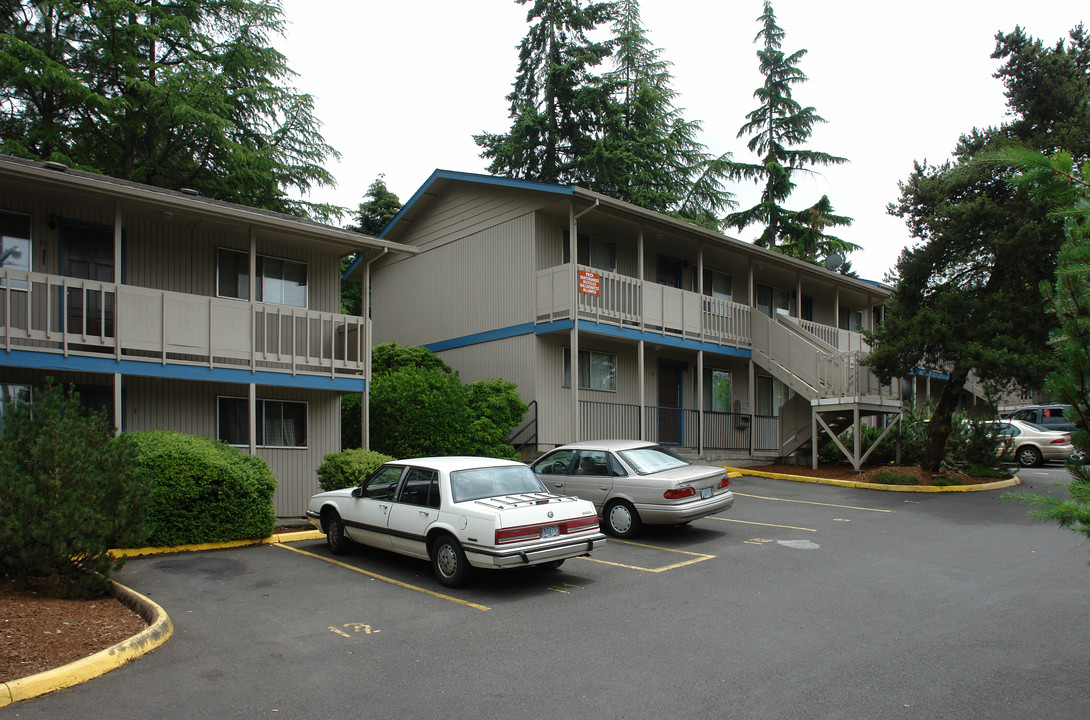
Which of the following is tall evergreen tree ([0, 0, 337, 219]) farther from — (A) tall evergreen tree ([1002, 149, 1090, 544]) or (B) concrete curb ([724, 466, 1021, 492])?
(A) tall evergreen tree ([1002, 149, 1090, 544])

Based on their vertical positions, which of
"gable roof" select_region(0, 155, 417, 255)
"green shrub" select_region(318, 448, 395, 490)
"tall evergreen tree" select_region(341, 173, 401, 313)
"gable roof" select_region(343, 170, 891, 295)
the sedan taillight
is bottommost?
the sedan taillight

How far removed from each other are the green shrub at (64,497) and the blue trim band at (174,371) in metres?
4.28

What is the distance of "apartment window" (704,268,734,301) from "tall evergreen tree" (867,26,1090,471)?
5.93 m

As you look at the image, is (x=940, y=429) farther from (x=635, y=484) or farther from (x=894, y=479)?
(x=635, y=484)

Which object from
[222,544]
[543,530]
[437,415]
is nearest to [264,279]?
[437,415]

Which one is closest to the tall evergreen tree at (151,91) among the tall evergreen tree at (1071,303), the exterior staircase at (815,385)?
the exterior staircase at (815,385)

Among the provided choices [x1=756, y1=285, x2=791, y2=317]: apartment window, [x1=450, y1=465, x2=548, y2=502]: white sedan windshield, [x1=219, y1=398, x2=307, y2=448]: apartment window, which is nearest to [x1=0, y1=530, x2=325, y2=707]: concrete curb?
[x1=450, y1=465, x2=548, y2=502]: white sedan windshield

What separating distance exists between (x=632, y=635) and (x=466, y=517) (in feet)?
8.61

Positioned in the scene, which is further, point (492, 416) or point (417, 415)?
point (492, 416)

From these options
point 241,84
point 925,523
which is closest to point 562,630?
point 925,523

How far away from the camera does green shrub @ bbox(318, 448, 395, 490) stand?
1367 centimetres

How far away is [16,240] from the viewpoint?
1336 centimetres

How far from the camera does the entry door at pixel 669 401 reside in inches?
900

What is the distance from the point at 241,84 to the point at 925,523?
24.5 m
